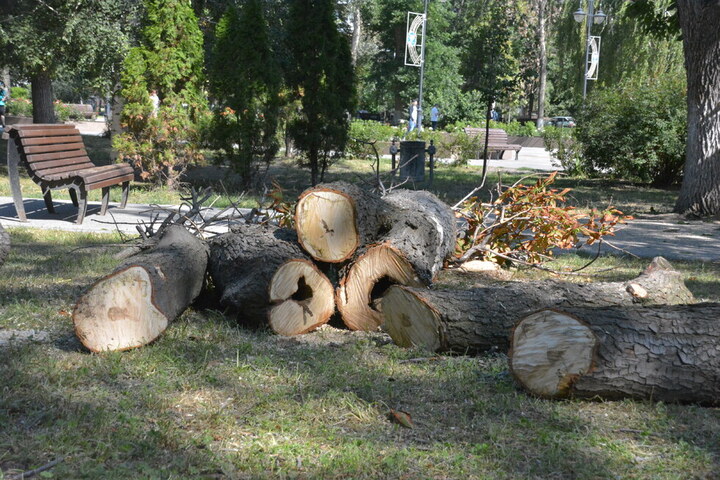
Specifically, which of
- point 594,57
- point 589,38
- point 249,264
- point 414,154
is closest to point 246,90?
point 414,154

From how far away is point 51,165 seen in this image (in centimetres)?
903

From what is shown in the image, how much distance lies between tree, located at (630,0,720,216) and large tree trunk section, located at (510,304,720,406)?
26.4ft

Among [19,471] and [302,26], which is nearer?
[19,471]

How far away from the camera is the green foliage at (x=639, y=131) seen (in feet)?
49.3

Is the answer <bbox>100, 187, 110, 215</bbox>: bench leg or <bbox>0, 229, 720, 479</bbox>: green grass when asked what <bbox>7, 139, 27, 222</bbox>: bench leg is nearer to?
<bbox>100, 187, 110, 215</bbox>: bench leg

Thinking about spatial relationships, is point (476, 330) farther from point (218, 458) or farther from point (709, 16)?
point (709, 16)

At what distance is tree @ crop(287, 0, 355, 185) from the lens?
490 inches

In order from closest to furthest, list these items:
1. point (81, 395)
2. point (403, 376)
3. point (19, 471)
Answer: point (19, 471) → point (81, 395) → point (403, 376)

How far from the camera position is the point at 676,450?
3.36 meters

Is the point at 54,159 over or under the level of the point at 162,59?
under

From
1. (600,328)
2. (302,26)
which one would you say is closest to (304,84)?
(302,26)

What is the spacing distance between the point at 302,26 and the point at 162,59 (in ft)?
7.64

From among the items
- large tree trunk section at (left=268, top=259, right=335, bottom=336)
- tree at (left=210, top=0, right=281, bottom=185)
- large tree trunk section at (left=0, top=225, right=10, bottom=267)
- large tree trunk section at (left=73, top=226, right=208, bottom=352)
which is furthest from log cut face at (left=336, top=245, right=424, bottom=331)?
tree at (left=210, top=0, right=281, bottom=185)

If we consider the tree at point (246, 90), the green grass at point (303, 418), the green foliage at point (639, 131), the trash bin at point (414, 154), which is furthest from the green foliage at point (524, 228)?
the green foliage at point (639, 131)
